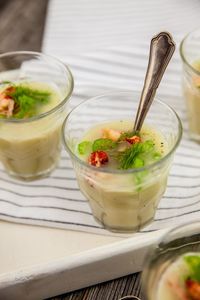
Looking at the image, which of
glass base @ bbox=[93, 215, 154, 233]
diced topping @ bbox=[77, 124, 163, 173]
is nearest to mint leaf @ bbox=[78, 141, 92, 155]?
diced topping @ bbox=[77, 124, 163, 173]

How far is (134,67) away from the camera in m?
2.19

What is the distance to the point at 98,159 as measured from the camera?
5.26ft

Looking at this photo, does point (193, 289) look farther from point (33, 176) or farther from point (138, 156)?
point (33, 176)

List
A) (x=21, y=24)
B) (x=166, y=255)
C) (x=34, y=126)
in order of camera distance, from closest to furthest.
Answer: (x=166, y=255) → (x=34, y=126) → (x=21, y=24)

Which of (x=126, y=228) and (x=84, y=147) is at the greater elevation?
(x=84, y=147)

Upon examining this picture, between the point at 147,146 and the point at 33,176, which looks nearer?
the point at 147,146

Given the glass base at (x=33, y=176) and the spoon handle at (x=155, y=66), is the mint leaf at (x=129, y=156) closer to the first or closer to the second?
the spoon handle at (x=155, y=66)

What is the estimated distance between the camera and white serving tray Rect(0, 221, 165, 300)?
157 cm

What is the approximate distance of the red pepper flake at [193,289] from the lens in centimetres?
123

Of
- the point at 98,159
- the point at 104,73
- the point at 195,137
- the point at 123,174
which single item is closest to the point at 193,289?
the point at 123,174

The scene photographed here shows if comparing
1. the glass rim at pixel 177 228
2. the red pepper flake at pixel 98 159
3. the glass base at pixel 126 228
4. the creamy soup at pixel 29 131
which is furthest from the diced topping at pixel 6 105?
the glass rim at pixel 177 228

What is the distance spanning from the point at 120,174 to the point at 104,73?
2.42 feet

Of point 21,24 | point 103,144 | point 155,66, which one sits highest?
point 21,24

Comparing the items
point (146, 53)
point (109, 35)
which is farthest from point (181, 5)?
point (146, 53)
